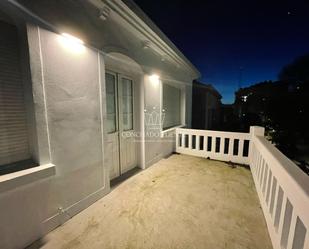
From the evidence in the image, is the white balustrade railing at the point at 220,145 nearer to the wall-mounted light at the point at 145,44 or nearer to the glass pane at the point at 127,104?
the glass pane at the point at 127,104

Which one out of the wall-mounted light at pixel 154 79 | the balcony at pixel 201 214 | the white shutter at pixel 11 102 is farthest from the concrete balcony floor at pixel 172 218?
the wall-mounted light at pixel 154 79

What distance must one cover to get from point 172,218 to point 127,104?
2.29 metres

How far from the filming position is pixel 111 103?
8.92 feet

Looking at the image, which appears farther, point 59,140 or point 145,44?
point 145,44

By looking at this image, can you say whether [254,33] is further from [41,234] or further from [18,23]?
[41,234]

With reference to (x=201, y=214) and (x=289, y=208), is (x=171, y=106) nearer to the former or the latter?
(x=201, y=214)

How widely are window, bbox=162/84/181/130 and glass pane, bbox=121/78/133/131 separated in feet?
4.12

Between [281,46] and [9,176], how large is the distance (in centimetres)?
1599

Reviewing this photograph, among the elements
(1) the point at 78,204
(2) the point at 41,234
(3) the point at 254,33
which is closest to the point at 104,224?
(1) the point at 78,204

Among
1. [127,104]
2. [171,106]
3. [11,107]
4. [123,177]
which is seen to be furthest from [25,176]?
[171,106]

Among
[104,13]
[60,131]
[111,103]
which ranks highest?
[104,13]

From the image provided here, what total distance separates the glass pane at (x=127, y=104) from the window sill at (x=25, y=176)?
1.69 m

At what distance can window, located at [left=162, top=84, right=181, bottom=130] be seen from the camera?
4426mm

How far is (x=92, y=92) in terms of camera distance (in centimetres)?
199
